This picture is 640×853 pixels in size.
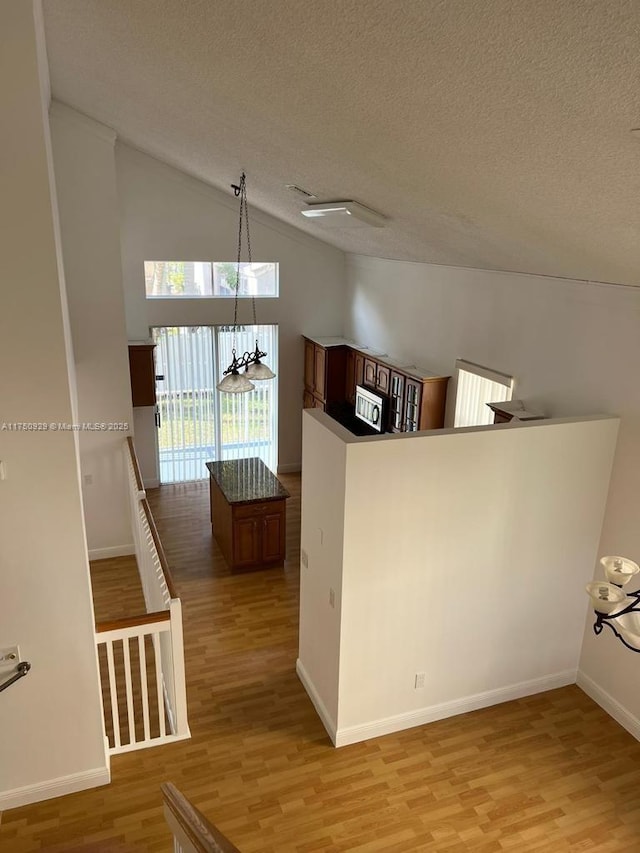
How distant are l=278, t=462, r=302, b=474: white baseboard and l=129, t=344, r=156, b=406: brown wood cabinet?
2225 millimetres

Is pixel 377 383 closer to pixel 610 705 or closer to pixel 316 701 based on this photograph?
pixel 316 701

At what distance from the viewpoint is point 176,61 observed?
3066 mm

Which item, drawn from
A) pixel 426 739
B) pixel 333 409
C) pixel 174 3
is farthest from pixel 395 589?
pixel 333 409

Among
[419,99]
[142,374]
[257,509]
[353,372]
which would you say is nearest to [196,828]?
[419,99]

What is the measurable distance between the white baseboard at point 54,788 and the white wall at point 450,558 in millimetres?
1522

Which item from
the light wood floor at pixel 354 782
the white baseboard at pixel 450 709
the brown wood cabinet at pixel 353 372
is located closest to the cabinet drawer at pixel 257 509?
the light wood floor at pixel 354 782

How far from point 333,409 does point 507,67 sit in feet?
20.6

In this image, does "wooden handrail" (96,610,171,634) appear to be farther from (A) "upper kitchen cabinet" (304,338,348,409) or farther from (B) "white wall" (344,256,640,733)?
(A) "upper kitchen cabinet" (304,338,348,409)

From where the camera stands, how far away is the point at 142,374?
746cm

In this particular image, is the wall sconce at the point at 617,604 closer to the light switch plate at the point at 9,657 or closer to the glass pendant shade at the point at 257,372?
the light switch plate at the point at 9,657

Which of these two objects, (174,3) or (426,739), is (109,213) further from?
(426,739)

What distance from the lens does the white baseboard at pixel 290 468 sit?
29.5 feet

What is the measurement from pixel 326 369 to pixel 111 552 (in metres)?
3.40

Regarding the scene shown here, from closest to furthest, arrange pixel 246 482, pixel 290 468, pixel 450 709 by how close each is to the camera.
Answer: pixel 450 709
pixel 246 482
pixel 290 468
